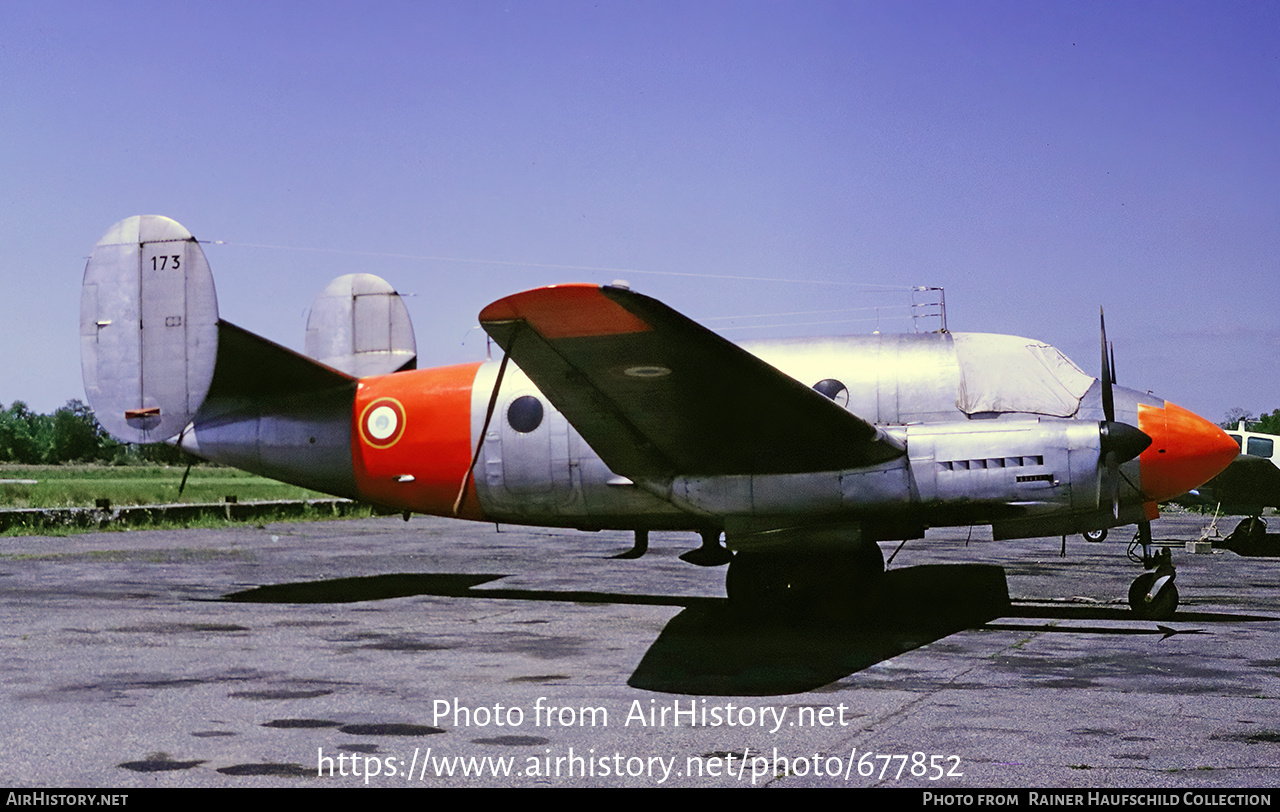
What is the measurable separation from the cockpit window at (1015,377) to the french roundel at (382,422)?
25.7 ft

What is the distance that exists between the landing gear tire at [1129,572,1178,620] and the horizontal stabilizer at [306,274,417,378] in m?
12.0

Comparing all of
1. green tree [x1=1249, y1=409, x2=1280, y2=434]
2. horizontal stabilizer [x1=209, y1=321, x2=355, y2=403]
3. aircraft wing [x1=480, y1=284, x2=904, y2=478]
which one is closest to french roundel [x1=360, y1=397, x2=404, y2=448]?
horizontal stabilizer [x1=209, y1=321, x2=355, y2=403]

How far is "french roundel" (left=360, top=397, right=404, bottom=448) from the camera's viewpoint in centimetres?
1583

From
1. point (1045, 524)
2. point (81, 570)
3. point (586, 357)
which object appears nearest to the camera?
point (586, 357)

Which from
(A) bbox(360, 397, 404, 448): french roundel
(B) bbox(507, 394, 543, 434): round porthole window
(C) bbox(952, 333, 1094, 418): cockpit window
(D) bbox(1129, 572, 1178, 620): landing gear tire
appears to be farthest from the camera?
(A) bbox(360, 397, 404, 448): french roundel

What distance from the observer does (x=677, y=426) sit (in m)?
12.2

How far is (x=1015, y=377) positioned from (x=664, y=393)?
486 cm

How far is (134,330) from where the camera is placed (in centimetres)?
1559

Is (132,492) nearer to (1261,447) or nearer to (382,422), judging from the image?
(382,422)

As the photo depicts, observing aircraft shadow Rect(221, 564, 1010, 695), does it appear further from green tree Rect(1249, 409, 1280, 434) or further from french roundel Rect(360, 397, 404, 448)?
green tree Rect(1249, 409, 1280, 434)

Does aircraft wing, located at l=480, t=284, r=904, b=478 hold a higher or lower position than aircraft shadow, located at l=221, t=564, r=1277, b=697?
higher

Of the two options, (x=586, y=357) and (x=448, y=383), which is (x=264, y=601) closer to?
(x=448, y=383)

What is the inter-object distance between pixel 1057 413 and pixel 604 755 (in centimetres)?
847
